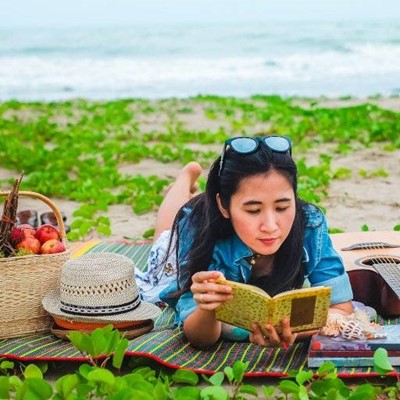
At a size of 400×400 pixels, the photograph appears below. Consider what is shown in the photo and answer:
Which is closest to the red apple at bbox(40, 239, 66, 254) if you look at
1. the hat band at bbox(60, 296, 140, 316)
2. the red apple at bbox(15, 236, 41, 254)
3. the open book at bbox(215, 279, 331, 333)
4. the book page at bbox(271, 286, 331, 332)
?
the red apple at bbox(15, 236, 41, 254)

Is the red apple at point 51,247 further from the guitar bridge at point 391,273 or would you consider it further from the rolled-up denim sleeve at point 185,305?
the guitar bridge at point 391,273

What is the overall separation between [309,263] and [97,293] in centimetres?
86

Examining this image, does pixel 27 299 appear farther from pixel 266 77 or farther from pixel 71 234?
pixel 266 77

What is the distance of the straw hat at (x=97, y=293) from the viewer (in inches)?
135

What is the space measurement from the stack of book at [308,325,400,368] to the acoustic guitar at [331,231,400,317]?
0.45m

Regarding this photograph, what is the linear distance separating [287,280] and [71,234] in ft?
8.00

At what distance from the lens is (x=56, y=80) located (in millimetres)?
28422

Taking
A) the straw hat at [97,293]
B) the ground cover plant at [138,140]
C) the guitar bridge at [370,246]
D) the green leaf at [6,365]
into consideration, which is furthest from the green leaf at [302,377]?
the ground cover plant at [138,140]

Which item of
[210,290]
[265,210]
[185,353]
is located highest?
[265,210]

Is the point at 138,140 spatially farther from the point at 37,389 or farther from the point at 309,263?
the point at 37,389

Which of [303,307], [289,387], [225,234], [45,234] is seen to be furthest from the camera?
[45,234]

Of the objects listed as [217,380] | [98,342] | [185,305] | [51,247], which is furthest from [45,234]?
[217,380]

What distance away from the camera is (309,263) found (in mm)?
3434

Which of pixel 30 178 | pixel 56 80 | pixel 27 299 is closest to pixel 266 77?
pixel 56 80
